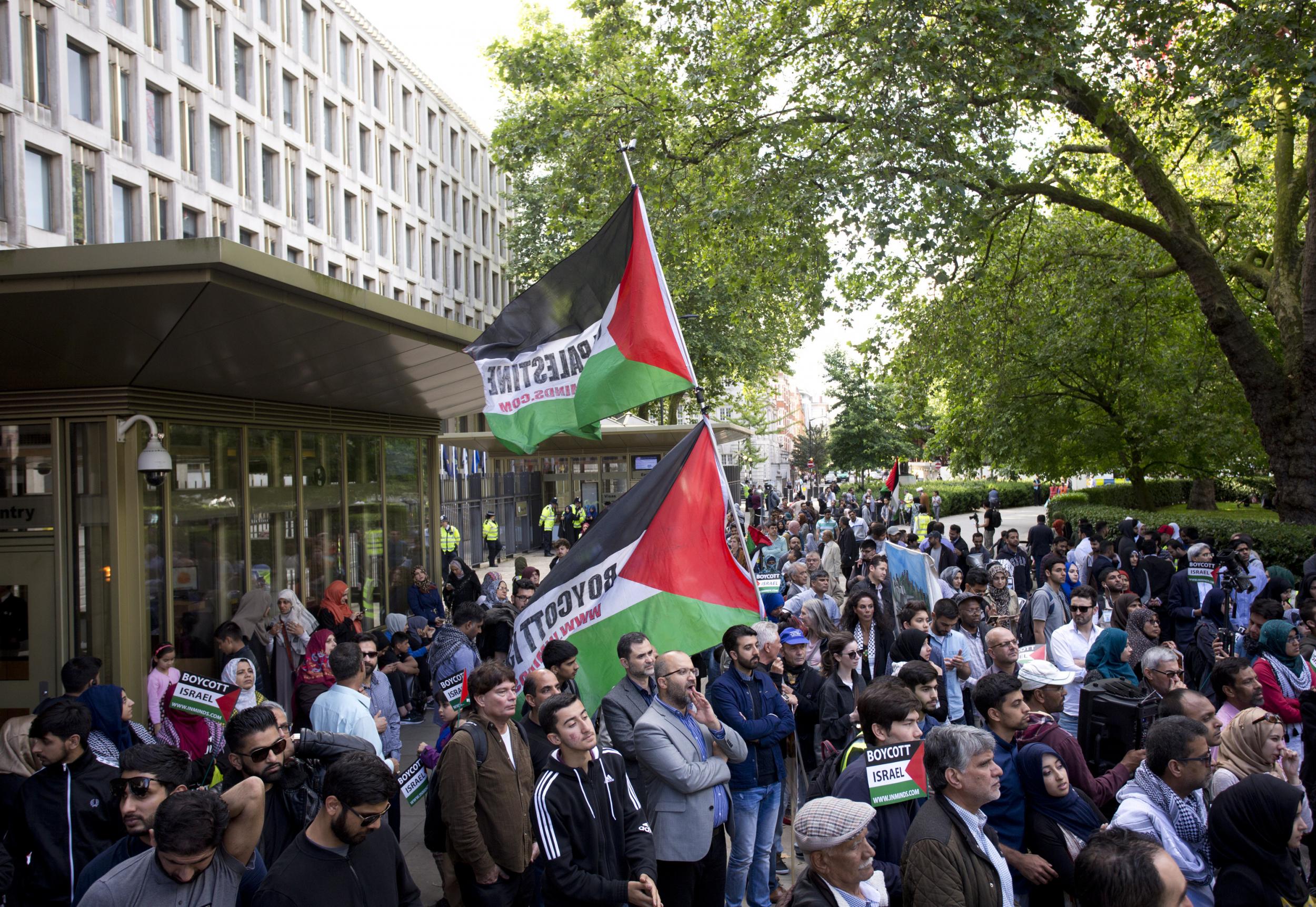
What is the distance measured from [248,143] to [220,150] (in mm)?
1644

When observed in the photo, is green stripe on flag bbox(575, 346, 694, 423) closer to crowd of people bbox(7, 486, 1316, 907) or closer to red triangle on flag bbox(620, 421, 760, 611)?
red triangle on flag bbox(620, 421, 760, 611)

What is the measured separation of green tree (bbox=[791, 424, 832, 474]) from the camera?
277ft

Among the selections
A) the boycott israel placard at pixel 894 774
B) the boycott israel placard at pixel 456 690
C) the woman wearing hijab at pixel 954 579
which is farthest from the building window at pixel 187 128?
the boycott israel placard at pixel 894 774

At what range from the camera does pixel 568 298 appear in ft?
22.5

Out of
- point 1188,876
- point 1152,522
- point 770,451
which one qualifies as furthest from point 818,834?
point 770,451

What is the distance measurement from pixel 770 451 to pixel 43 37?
117 meters

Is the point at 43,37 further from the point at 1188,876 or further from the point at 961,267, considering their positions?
the point at 1188,876

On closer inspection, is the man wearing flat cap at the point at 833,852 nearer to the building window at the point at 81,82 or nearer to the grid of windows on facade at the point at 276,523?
the grid of windows on facade at the point at 276,523

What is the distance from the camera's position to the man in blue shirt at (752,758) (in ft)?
18.4

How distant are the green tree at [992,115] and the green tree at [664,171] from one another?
9cm

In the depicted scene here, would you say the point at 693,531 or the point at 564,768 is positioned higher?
the point at 693,531

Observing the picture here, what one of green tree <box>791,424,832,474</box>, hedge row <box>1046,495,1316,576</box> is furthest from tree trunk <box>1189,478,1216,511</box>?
green tree <box>791,424,832,474</box>

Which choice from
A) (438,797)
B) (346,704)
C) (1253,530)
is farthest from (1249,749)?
(1253,530)

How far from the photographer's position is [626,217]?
21.2 feet
